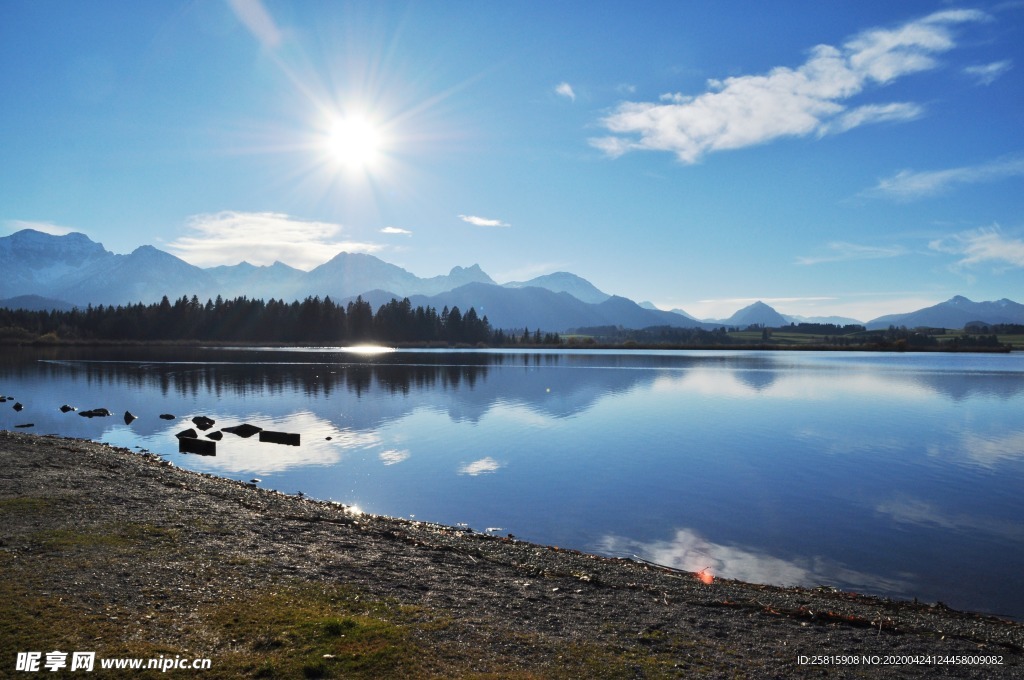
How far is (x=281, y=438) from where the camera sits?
48.8m

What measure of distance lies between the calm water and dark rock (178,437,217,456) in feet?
2.99

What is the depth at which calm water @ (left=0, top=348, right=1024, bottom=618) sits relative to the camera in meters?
24.8

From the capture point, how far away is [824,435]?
184ft

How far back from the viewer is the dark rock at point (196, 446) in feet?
143

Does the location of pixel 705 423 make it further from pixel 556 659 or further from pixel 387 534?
pixel 556 659

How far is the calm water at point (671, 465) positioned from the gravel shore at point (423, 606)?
4.82m

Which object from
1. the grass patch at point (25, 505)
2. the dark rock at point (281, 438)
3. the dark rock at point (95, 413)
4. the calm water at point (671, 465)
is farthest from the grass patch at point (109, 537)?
the dark rock at point (95, 413)

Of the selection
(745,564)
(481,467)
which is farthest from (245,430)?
(745,564)

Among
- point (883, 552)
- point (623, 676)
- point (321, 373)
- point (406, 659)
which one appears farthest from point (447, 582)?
point (321, 373)

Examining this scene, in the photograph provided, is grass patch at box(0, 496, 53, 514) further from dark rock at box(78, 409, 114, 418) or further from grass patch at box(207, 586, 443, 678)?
dark rock at box(78, 409, 114, 418)

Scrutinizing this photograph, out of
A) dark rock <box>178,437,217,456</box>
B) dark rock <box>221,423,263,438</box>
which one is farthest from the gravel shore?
dark rock <box>221,423,263,438</box>

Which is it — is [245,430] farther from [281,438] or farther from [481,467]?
[481,467]

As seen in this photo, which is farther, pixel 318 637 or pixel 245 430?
pixel 245 430

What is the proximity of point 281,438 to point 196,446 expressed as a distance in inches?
264
